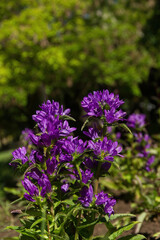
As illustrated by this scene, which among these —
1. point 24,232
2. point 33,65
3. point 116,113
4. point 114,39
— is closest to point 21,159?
point 24,232

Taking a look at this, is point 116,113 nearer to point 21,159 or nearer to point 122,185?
point 21,159

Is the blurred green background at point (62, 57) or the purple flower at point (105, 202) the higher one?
the blurred green background at point (62, 57)

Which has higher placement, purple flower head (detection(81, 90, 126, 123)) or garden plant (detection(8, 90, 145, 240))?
purple flower head (detection(81, 90, 126, 123))

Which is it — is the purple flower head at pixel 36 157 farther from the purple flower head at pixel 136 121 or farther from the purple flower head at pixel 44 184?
the purple flower head at pixel 136 121

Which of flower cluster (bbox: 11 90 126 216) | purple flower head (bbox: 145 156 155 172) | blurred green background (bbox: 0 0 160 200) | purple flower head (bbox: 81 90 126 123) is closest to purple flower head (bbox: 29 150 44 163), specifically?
flower cluster (bbox: 11 90 126 216)

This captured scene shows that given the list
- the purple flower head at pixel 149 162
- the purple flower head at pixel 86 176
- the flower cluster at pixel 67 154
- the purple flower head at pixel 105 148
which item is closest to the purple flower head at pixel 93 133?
the flower cluster at pixel 67 154

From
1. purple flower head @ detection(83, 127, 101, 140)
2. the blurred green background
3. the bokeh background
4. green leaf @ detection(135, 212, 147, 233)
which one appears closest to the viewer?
purple flower head @ detection(83, 127, 101, 140)

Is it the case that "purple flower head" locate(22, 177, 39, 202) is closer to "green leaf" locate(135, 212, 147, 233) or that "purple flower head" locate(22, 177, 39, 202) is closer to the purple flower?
the purple flower

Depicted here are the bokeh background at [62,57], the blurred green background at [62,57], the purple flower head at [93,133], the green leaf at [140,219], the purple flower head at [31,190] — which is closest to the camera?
the purple flower head at [31,190]
